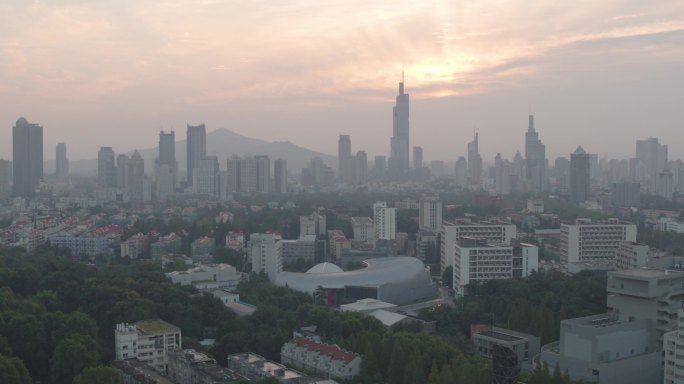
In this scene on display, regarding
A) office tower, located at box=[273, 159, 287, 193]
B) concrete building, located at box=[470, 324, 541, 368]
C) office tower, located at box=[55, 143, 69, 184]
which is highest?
office tower, located at box=[55, 143, 69, 184]

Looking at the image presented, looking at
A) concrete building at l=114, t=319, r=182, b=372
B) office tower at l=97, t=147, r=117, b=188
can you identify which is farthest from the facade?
office tower at l=97, t=147, r=117, b=188

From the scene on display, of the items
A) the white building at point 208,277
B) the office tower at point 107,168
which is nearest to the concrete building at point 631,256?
A: the white building at point 208,277

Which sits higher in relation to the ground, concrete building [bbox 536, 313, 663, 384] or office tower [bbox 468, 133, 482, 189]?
office tower [bbox 468, 133, 482, 189]

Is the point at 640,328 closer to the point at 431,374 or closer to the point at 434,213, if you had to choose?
the point at 431,374

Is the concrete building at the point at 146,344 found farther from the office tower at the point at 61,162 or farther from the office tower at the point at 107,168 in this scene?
the office tower at the point at 61,162

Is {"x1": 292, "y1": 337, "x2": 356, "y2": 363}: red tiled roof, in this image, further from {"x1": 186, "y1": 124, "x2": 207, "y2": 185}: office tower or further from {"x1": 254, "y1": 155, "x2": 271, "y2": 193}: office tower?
{"x1": 186, "y1": 124, "x2": 207, "y2": 185}: office tower

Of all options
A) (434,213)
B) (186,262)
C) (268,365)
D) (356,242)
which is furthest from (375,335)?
(434,213)
